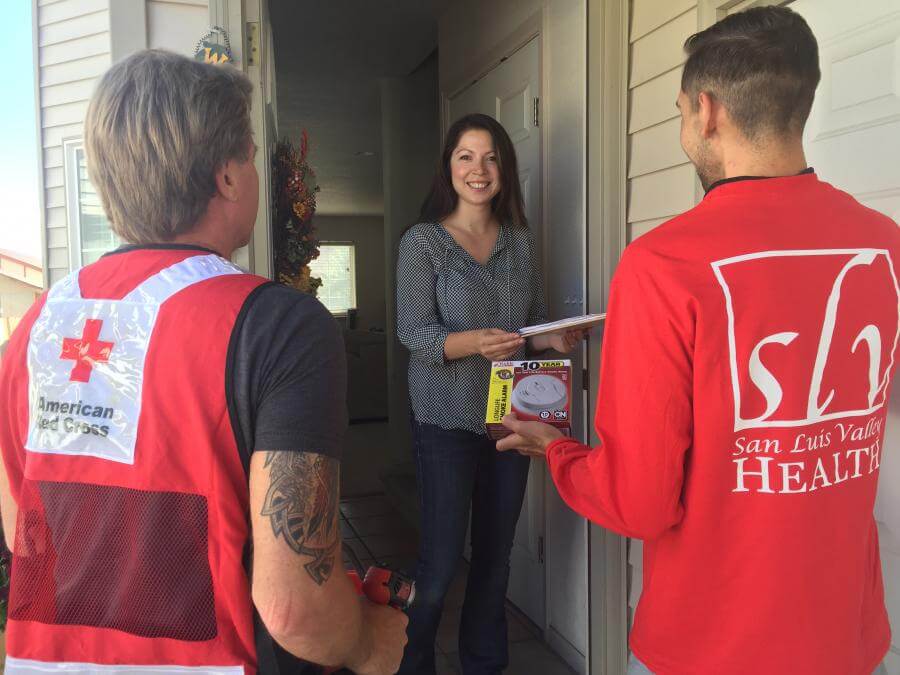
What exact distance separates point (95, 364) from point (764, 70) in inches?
38.2

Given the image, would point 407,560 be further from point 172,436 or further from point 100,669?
point 172,436

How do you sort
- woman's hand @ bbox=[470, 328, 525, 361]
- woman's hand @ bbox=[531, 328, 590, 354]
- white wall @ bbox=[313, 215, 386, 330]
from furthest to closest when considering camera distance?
white wall @ bbox=[313, 215, 386, 330] < woman's hand @ bbox=[531, 328, 590, 354] < woman's hand @ bbox=[470, 328, 525, 361]

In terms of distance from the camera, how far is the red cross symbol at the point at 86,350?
0.83m

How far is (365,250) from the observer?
17203 mm

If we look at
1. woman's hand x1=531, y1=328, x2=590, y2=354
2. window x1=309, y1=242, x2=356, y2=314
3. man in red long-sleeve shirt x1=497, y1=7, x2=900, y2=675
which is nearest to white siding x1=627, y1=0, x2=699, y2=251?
woman's hand x1=531, y1=328, x2=590, y2=354

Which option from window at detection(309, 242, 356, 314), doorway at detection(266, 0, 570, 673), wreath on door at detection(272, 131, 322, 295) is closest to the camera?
wreath on door at detection(272, 131, 322, 295)

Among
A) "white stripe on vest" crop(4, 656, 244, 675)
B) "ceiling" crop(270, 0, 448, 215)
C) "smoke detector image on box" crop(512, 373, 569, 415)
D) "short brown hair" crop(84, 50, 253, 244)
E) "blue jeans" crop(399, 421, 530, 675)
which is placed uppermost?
"ceiling" crop(270, 0, 448, 215)

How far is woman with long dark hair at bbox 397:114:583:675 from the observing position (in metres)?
2.12

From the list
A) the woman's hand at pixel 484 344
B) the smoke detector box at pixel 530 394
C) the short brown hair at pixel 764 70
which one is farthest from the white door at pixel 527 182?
the short brown hair at pixel 764 70

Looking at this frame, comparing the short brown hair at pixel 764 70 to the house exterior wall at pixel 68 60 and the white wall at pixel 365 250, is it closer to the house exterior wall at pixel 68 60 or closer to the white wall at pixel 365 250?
the house exterior wall at pixel 68 60

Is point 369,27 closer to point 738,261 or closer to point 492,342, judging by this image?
point 492,342

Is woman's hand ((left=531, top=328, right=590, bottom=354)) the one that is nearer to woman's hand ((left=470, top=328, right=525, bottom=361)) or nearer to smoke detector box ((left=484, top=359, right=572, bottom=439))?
woman's hand ((left=470, top=328, right=525, bottom=361))

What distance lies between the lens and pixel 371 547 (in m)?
3.83

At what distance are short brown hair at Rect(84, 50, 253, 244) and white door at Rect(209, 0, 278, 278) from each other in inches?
34.2
